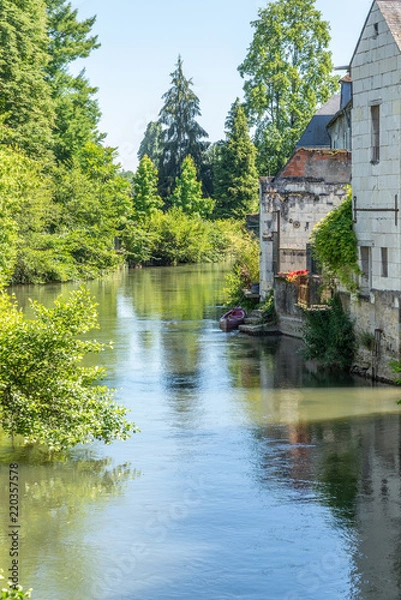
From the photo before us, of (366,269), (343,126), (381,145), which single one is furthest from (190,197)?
(381,145)

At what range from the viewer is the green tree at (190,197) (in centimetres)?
9169

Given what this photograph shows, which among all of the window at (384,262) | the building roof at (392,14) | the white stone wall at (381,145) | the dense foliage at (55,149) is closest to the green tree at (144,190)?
the dense foliage at (55,149)

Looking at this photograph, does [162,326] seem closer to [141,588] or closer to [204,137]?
[141,588]

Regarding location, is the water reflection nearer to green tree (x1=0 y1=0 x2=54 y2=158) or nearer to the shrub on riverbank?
green tree (x1=0 y1=0 x2=54 y2=158)

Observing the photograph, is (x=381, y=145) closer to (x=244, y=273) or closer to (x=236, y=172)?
(x=244, y=273)

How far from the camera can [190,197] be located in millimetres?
92062

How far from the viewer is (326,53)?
66625mm

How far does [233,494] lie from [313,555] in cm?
296

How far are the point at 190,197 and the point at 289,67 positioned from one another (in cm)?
2657

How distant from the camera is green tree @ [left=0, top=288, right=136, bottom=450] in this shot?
17.9m

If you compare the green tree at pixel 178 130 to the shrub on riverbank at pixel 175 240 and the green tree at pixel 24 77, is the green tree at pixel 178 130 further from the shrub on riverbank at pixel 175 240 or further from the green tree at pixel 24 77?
the green tree at pixel 24 77

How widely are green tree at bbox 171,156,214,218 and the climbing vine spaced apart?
63110 millimetres

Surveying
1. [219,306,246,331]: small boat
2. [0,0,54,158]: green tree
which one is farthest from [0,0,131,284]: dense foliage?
[219,306,246,331]: small boat

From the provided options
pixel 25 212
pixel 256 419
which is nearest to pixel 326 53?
pixel 25 212
